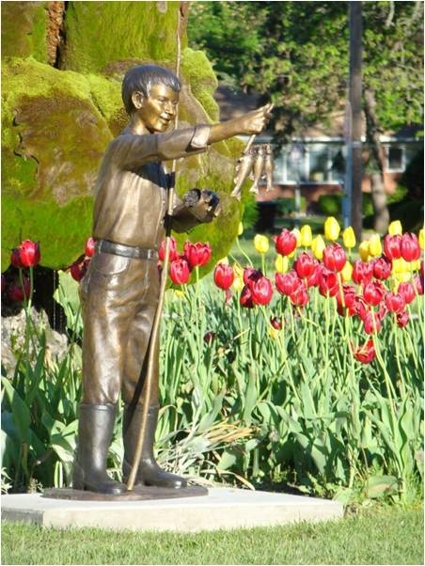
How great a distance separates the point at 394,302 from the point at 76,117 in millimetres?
3007

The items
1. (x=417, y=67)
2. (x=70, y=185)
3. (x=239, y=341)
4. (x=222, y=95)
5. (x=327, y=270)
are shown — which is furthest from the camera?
(x=222, y=95)

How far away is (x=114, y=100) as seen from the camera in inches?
383

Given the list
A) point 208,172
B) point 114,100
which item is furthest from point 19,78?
point 208,172

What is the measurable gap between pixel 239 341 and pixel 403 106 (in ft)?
92.6

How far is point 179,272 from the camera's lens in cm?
737

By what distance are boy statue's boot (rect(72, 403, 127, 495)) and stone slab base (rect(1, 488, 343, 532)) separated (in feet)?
0.25

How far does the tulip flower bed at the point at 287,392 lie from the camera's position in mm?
6883

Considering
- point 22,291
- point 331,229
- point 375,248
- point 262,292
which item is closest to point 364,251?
point 375,248

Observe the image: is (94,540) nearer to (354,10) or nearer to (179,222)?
(179,222)

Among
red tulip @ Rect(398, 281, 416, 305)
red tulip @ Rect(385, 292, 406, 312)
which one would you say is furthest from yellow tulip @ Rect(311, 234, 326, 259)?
red tulip @ Rect(385, 292, 406, 312)

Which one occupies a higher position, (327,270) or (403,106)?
(403,106)

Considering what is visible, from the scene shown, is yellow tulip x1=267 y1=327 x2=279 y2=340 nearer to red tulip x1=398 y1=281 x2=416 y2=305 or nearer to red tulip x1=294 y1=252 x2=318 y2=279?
red tulip x1=294 y1=252 x2=318 y2=279

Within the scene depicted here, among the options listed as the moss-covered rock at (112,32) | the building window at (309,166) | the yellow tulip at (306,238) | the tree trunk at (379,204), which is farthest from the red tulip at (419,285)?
the building window at (309,166)

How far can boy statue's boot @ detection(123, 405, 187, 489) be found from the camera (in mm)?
6184
